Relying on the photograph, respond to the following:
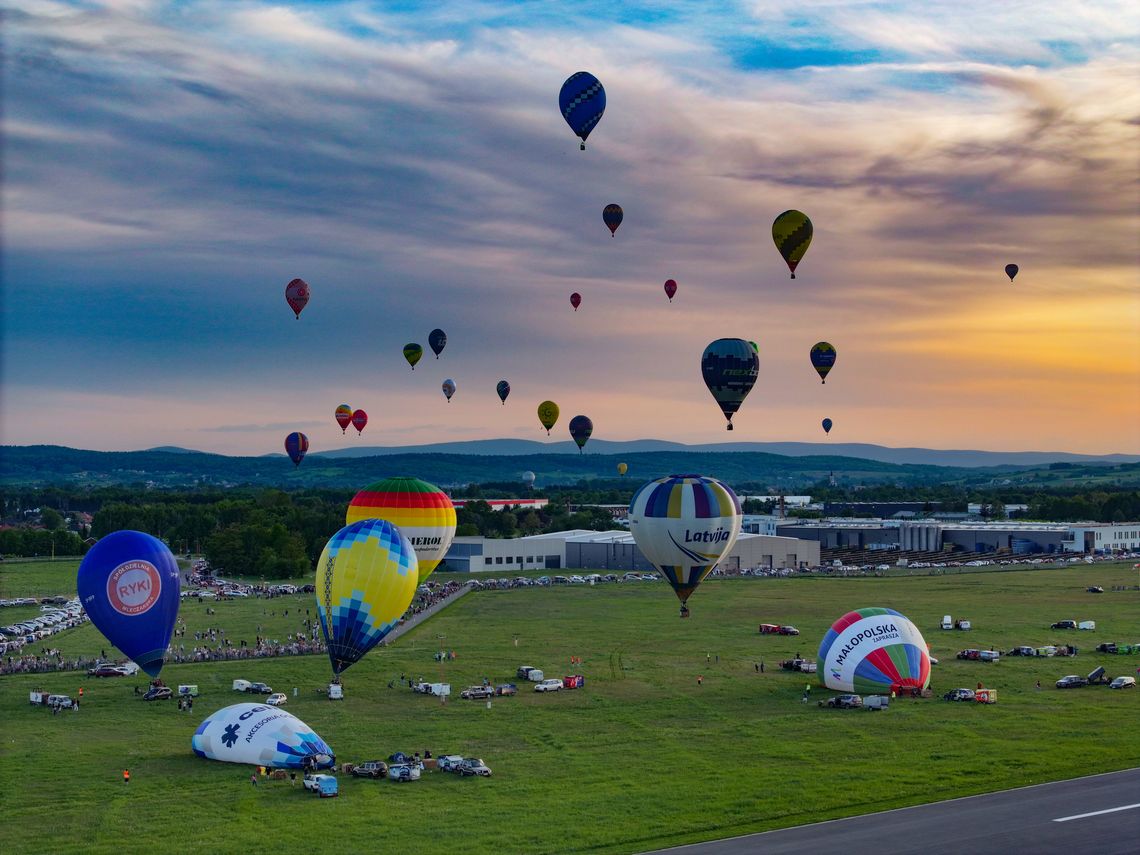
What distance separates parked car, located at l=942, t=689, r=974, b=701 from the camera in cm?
4991

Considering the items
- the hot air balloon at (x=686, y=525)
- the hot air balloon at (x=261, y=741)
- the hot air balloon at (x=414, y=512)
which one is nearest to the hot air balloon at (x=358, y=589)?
the hot air balloon at (x=261, y=741)

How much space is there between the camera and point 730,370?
220 ft

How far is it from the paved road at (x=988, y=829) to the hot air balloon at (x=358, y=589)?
2031cm

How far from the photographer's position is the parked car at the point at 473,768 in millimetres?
38969

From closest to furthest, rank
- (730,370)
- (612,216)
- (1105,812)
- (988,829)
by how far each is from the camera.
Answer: (988,829) → (1105,812) → (730,370) → (612,216)

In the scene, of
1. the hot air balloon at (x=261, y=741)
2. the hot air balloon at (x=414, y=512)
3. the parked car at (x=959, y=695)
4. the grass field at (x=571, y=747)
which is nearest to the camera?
the grass field at (x=571, y=747)

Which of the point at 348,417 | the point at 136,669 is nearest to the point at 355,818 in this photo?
the point at 136,669

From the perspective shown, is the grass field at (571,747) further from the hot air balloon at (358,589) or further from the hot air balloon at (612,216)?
the hot air balloon at (612,216)

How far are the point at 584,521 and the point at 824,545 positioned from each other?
3131 centimetres

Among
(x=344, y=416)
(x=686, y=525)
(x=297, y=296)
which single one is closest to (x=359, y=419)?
(x=344, y=416)

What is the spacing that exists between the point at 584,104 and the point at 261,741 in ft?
137

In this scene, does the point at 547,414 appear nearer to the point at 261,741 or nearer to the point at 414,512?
the point at 414,512

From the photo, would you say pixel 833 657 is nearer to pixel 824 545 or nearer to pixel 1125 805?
pixel 1125 805

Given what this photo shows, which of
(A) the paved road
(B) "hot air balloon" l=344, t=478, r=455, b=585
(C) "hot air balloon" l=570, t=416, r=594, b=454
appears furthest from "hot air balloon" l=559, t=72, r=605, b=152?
(C) "hot air balloon" l=570, t=416, r=594, b=454
